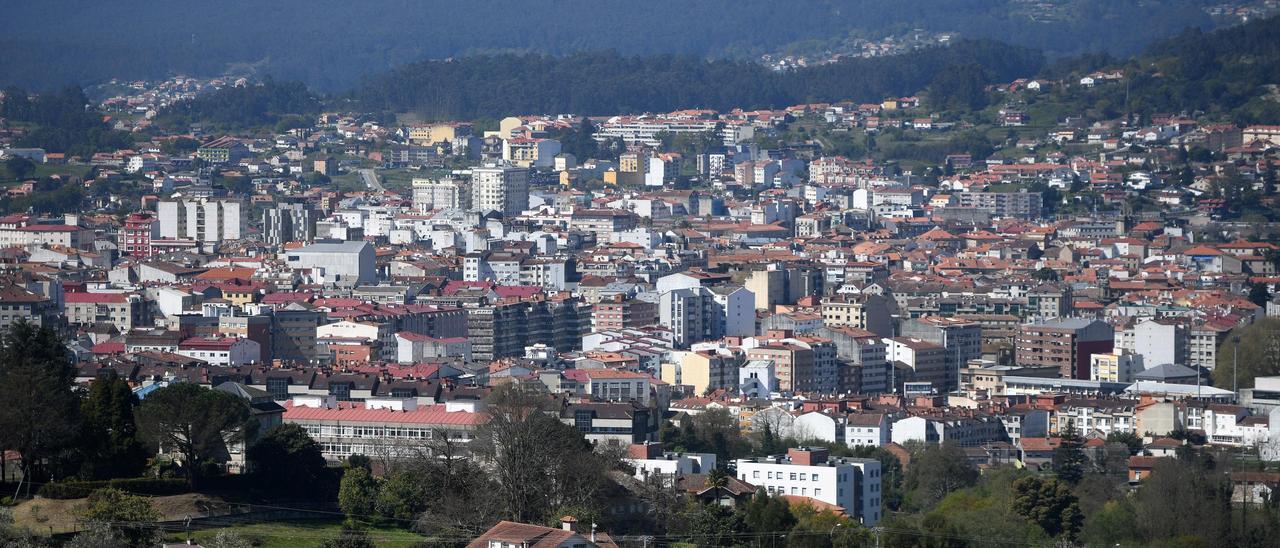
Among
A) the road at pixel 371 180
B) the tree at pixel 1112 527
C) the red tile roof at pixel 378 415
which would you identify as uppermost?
the road at pixel 371 180

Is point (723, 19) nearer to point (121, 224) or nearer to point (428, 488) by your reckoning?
point (121, 224)

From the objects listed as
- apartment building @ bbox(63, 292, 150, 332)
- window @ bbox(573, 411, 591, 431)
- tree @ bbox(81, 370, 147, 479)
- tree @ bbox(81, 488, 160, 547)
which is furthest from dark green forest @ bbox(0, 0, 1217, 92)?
tree @ bbox(81, 488, 160, 547)

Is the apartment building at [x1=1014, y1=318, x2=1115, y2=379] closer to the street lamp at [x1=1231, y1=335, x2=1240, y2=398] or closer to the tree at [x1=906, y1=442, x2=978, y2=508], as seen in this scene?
the street lamp at [x1=1231, y1=335, x2=1240, y2=398]

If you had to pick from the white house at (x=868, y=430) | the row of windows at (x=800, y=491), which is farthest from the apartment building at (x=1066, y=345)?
the row of windows at (x=800, y=491)

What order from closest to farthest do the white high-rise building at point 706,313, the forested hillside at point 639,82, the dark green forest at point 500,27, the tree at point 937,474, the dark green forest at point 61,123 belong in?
the tree at point 937,474
the white high-rise building at point 706,313
the dark green forest at point 61,123
the forested hillside at point 639,82
the dark green forest at point 500,27

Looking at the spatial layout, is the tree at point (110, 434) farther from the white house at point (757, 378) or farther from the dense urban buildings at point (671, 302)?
the white house at point (757, 378)

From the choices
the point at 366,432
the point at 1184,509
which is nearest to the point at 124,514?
the point at 366,432

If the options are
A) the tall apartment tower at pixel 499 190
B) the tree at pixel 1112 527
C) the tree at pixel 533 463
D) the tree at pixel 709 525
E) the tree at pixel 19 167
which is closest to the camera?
the tree at pixel 533 463

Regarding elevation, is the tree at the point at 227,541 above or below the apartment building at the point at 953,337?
below
